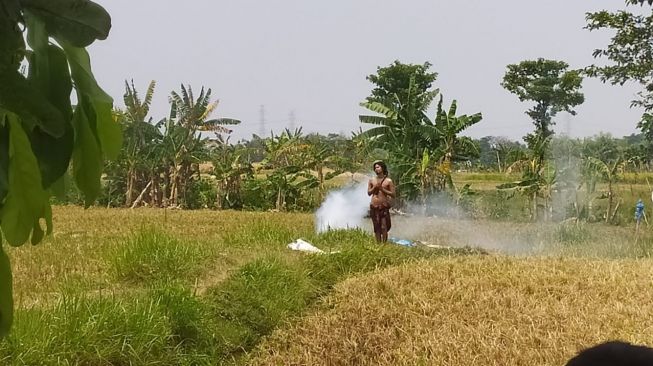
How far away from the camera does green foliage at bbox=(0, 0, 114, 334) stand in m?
0.64

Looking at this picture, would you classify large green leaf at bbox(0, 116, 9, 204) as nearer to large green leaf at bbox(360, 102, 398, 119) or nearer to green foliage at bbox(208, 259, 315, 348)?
green foliage at bbox(208, 259, 315, 348)

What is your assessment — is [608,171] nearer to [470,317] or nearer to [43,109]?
[470,317]

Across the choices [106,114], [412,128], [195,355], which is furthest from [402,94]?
[106,114]

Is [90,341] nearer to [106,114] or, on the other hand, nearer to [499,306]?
[499,306]

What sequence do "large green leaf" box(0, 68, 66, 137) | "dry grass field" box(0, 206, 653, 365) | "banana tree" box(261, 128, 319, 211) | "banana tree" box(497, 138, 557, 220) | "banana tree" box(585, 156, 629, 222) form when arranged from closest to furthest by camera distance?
"large green leaf" box(0, 68, 66, 137), "dry grass field" box(0, 206, 653, 365), "banana tree" box(585, 156, 629, 222), "banana tree" box(497, 138, 557, 220), "banana tree" box(261, 128, 319, 211)

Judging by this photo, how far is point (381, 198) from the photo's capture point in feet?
29.7

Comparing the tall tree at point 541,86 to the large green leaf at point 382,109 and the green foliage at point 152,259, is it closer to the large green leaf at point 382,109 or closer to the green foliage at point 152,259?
the large green leaf at point 382,109

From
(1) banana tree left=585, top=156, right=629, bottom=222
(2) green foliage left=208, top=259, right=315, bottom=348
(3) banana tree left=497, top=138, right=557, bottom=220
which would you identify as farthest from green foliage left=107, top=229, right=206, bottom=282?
(1) banana tree left=585, top=156, right=629, bottom=222

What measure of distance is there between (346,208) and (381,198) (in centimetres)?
406

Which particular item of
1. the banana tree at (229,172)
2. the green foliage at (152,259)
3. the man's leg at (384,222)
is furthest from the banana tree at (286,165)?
the green foliage at (152,259)

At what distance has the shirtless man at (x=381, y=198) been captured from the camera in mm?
8977

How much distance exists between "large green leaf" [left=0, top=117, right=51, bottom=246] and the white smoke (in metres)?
11.3

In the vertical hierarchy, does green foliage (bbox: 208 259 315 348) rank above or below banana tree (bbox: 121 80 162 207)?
below

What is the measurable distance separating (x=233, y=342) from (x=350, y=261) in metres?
2.36
